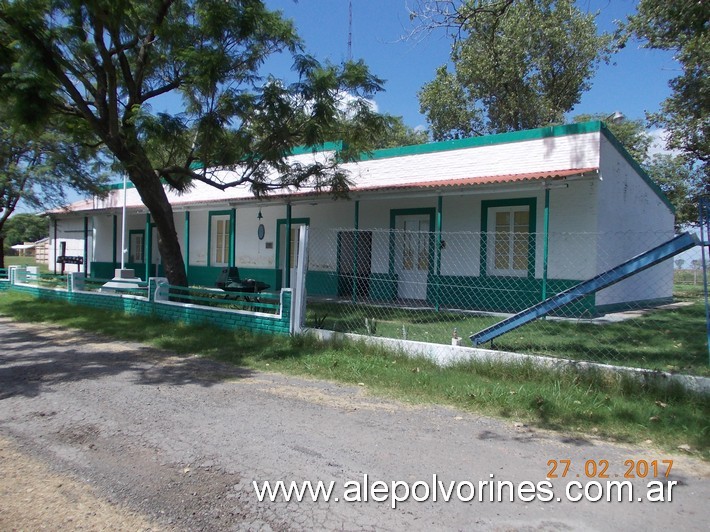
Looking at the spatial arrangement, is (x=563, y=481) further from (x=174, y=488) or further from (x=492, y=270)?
(x=492, y=270)

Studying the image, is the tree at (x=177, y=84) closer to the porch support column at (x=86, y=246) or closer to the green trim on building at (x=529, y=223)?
the green trim on building at (x=529, y=223)

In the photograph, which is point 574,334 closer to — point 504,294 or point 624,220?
point 504,294

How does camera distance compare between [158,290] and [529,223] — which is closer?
[158,290]

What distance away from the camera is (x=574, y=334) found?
8883 millimetres

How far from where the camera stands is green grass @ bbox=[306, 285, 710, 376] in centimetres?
702

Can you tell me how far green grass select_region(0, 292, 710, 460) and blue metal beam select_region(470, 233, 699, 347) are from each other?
30.2 inches

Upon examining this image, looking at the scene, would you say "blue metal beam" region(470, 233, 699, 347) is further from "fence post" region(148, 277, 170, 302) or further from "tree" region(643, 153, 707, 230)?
"tree" region(643, 153, 707, 230)

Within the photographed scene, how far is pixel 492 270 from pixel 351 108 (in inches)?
202

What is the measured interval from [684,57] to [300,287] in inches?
551

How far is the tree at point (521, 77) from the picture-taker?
73.3 feet

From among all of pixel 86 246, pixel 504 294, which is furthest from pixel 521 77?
pixel 86 246

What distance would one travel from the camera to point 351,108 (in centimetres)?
1245

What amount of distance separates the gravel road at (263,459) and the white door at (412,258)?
313 inches

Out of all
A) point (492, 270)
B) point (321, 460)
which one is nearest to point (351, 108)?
point (492, 270)
